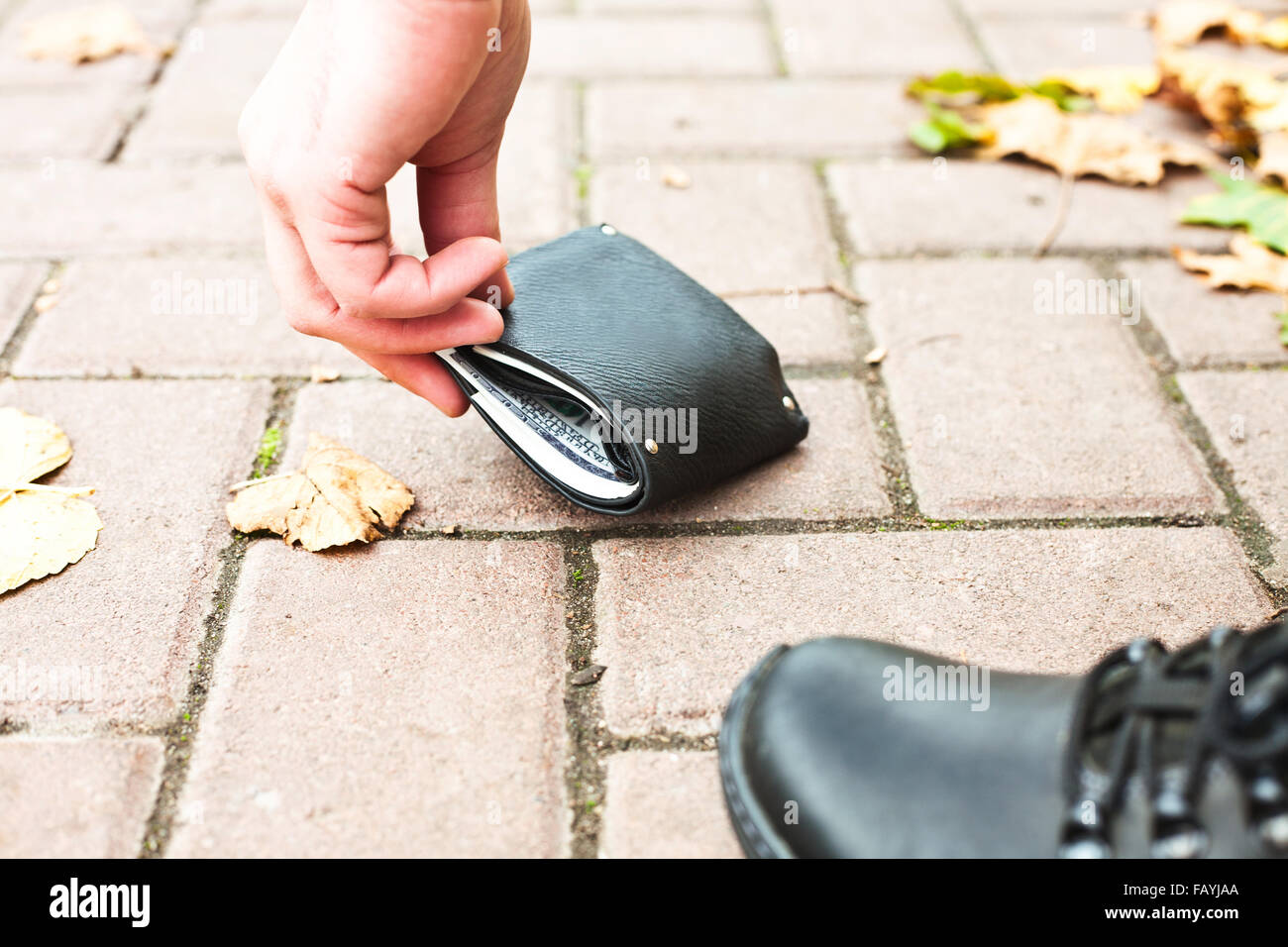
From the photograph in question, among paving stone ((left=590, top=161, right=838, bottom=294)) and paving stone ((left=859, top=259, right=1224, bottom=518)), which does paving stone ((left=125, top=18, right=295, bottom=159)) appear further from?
paving stone ((left=859, top=259, right=1224, bottom=518))

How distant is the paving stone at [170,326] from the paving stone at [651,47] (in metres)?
0.99

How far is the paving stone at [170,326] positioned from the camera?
1674 mm

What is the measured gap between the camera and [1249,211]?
1.98m

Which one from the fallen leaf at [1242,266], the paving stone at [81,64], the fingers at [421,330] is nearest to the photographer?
the fingers at [421,330]

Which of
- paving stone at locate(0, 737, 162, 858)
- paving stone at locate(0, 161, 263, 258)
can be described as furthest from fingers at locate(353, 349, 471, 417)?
paving stone at locate(0, 161, 263, 258)

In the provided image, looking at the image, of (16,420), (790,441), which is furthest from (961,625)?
(16,420)

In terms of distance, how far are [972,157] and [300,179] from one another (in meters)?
1.60

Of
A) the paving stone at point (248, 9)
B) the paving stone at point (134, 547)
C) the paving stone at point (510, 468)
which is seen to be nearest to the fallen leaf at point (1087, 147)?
the paving stone at point (510, 468)

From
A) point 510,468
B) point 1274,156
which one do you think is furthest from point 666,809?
point 1274,156

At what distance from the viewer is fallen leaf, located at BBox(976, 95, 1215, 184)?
2.13 metres

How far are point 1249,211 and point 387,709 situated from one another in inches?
70.1

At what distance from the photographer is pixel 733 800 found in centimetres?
105

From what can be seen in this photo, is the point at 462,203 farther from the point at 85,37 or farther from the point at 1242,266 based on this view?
the point at 85,37

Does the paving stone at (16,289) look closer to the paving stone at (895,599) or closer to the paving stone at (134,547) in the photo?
the paving stone at (134,547)
